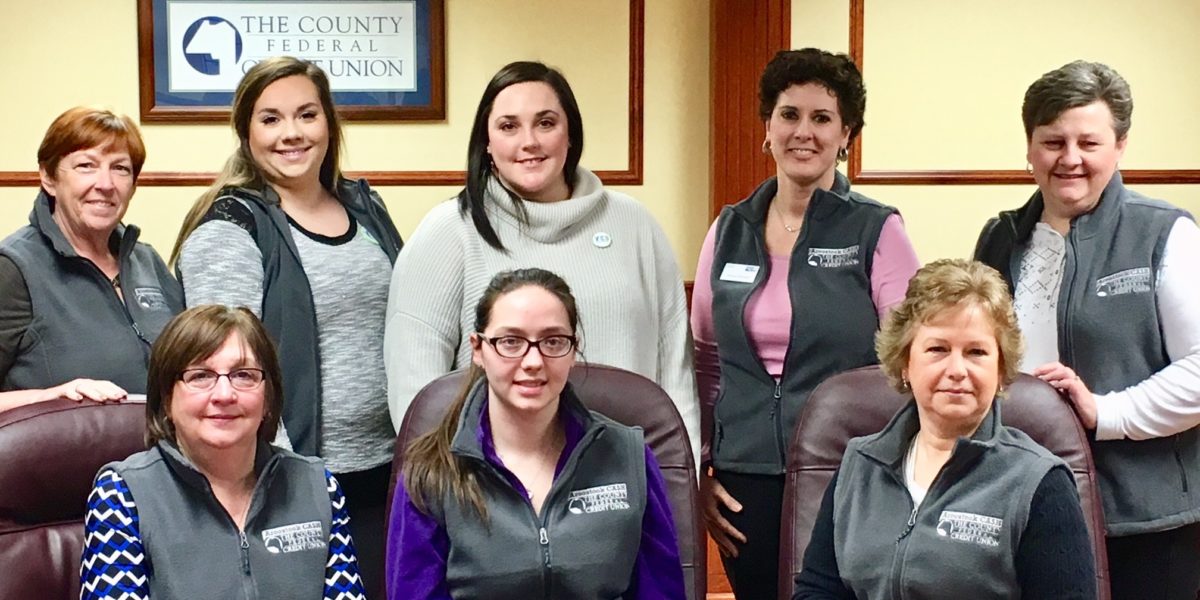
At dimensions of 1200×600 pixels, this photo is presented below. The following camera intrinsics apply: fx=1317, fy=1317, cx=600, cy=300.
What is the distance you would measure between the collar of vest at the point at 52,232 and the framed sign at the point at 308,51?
166cm

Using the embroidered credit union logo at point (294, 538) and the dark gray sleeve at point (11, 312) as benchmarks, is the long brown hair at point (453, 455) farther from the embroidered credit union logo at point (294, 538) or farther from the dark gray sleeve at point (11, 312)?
the dark gray sleeve at point (11, 312)

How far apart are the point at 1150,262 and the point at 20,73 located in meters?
3.31

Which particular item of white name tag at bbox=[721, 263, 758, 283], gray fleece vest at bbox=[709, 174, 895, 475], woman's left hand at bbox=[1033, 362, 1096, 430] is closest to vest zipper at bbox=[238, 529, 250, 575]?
gray fleece vest at bbox=[709, 174, 895, 475]

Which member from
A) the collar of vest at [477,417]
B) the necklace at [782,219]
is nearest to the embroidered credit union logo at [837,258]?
the necklace at [782,219]

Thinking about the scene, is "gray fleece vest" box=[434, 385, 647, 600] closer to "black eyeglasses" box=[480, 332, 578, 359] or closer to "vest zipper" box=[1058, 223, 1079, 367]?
"black eyeglasses" box=[480, 332, 578, 359]

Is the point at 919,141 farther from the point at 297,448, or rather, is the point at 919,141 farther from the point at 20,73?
the point at 20,73

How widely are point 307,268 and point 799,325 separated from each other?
93 centimetres

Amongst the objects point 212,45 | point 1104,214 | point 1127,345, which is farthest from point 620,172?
point 1127,345

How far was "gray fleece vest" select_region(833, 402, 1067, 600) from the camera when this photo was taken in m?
1.91

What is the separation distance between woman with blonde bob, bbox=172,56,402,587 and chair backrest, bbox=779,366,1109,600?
82 cm

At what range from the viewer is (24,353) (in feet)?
7.66

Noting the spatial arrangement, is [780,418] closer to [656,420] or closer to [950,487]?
[656,420]

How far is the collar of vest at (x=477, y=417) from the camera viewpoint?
2033 millimetres

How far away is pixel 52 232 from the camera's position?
2.39 m
